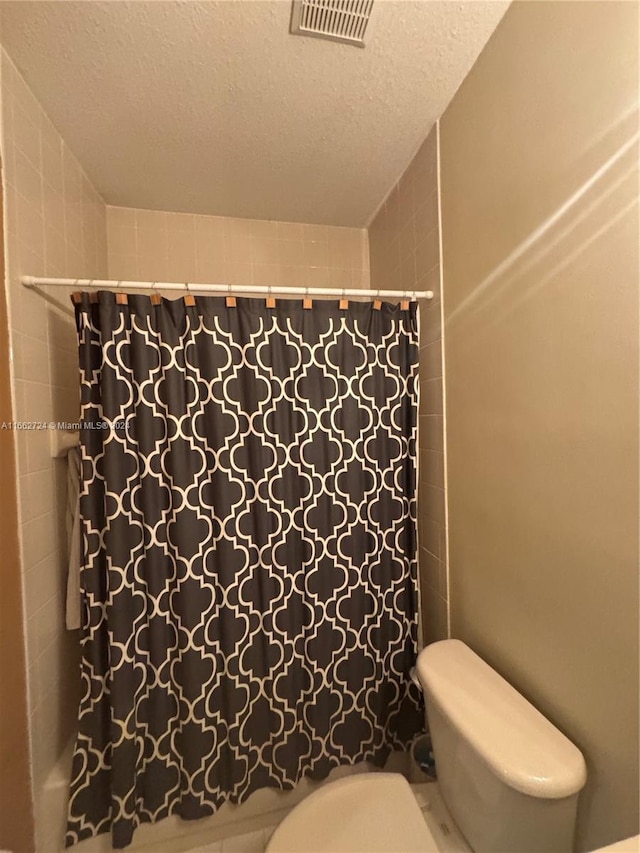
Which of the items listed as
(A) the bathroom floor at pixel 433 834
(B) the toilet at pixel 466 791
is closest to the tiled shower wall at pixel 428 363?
(B) the toilet at pixel 466 791

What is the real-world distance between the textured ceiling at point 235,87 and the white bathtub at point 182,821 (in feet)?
6.86

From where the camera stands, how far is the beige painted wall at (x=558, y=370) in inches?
27.4

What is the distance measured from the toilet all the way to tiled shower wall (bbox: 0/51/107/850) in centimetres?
78

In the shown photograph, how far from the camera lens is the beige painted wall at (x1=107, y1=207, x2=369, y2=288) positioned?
1754 millimetres

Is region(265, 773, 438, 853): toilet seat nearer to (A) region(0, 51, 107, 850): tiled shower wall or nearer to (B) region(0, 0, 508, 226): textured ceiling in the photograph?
(A) region(0, 51, 107, 850): tiled shower wall

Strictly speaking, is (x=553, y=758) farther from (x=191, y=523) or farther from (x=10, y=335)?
(x=10, y=335)

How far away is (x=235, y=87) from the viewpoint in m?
1.12

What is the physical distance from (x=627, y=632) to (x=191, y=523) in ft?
3.65

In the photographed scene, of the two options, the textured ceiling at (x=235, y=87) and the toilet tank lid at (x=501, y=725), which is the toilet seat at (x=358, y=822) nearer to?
the toilet tank lid at (x=501, y=725)

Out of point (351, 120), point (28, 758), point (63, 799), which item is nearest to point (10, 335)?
point (28, 758)

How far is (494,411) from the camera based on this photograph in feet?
3.45

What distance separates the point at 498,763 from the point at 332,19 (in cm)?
177

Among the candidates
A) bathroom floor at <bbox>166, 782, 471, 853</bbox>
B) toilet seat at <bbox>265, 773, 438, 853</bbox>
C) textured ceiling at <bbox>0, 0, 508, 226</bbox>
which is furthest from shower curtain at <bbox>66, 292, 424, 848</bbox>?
textured ceiling at <bbox>0, 0, 508, 226</bbox>

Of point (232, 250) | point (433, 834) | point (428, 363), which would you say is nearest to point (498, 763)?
point (433, 834)
